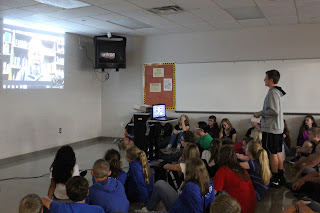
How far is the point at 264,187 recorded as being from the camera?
Answer: 352cm

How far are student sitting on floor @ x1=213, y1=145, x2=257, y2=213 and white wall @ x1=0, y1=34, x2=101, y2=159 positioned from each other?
444 cm

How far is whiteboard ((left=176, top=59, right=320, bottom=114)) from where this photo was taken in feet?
20.5

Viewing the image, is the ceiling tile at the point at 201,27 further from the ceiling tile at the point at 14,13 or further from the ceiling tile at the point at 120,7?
the ceiling tile at the point at 14,13

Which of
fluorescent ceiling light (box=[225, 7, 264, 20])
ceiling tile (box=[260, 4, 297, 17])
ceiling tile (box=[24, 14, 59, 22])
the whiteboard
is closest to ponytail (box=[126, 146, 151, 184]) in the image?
fluorescent ceiling light (box=[225, 7, 264, 20])

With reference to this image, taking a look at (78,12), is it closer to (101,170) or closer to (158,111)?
(158,111)

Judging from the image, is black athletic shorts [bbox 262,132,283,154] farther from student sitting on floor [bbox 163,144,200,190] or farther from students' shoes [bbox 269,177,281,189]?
student sitting on floor [bbox 163,144,200,190]

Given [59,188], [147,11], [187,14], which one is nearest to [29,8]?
[147,11]

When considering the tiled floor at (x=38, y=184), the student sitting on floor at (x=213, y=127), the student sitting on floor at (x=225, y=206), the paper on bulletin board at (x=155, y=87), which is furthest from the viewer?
the paper on bulletin board at (x=155, y=87)

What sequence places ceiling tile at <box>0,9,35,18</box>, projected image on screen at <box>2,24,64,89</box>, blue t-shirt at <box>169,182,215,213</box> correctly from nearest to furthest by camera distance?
1. blue t-shirt at <box>169,182,215,213</box>
2. ceiling tile at <box>0,9,35,18</box>
3. projected image on screen at <box>2,24,64,89</box>

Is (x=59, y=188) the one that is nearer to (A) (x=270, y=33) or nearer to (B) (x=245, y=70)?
(B) (x=245, y=70)

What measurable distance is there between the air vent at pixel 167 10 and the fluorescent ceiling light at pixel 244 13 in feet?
2.70

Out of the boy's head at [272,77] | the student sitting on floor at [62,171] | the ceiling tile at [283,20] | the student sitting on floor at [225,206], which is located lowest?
the student sitting on floor at [62,171]

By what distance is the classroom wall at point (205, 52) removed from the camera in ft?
20.6

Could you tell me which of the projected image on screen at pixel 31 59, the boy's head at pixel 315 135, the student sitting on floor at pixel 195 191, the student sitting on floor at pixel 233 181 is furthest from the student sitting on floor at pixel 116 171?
the projected image on screen at pixel 31 59
